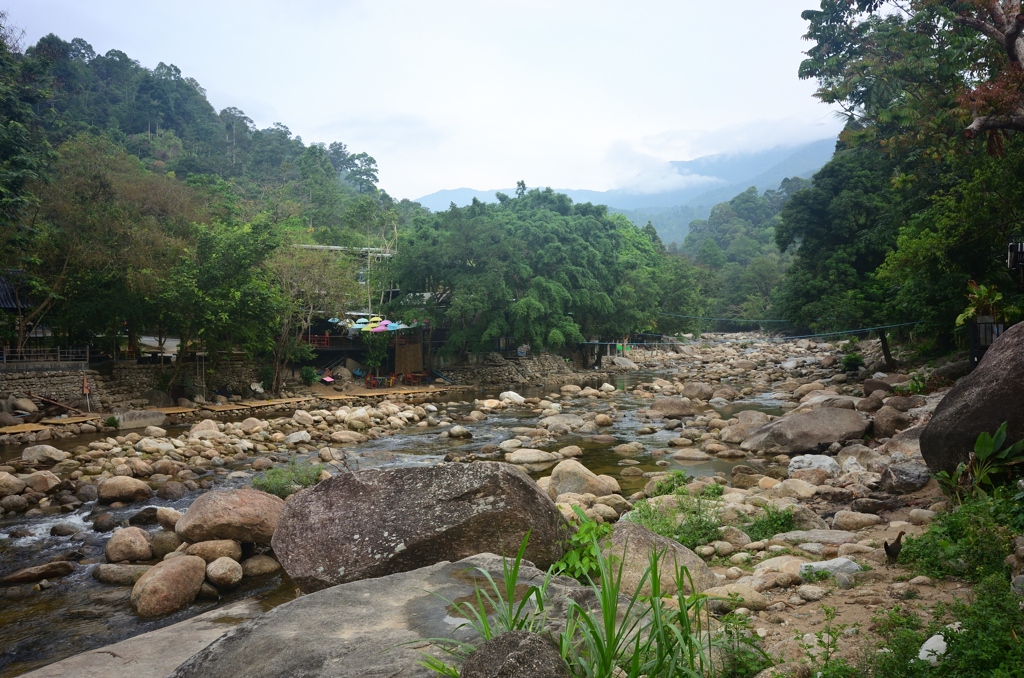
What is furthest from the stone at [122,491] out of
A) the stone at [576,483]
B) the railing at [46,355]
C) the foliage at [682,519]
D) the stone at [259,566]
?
the railing at [46,355]

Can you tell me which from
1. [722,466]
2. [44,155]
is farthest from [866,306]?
[44,155]

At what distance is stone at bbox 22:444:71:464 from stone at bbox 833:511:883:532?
13655 mm

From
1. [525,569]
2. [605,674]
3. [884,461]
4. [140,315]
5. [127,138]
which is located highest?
[127,138]

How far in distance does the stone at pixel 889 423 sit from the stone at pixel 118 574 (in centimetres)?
1109

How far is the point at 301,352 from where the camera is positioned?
22922 millimetres

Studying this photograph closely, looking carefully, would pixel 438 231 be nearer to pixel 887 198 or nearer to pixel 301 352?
pixel 301 352

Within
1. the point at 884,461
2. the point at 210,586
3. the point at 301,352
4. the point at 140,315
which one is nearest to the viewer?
the point at 210,586

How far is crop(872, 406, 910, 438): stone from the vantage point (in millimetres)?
10367

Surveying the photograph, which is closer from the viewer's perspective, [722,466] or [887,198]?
[722,466]

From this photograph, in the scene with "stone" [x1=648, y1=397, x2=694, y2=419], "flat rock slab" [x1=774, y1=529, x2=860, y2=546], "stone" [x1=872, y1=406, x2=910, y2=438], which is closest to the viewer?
"flat rock slab" [x1=774, y1=529, x2=860, y2=546]

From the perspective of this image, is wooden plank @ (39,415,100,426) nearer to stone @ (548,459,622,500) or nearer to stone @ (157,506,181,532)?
stone @ (157,506,181,532)

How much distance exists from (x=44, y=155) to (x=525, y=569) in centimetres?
2050

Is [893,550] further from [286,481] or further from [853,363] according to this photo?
[853,363]

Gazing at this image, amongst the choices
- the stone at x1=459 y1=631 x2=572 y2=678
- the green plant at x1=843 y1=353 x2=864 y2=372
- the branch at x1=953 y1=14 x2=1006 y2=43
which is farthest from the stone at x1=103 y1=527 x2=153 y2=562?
the green plant at x1=843 y1=353 x2=864 y2=372
